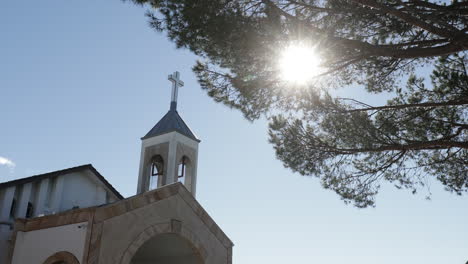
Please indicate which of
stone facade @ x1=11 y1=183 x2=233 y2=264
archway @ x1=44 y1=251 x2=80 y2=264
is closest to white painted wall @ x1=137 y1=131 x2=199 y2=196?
stone facade @ x1=11 y1=183 x2=233 y2=264

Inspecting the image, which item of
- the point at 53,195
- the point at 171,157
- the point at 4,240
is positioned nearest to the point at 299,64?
the point at 171,157

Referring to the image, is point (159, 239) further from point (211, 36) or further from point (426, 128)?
point (426, 128)

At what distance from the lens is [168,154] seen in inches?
572

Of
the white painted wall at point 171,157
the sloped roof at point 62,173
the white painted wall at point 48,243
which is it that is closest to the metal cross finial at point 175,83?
the white painted wall at point 171,157

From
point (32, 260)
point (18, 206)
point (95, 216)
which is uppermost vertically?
point (18, 206)

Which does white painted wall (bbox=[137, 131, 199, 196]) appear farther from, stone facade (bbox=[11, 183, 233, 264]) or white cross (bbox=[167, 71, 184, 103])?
stone facade (bbox=[11, 183, 233, 264])

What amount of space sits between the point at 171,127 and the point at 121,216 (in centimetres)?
507

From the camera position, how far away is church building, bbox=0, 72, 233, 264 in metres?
10.0

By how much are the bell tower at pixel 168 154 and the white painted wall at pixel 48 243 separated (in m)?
4.29

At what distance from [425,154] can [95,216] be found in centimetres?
795

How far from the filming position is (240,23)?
856 cm

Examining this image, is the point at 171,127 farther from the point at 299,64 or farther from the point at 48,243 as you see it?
the point at 299,64

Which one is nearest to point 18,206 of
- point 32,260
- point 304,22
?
point 32,260

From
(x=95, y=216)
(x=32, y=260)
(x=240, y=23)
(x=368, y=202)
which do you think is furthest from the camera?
(x=368, y=202)
